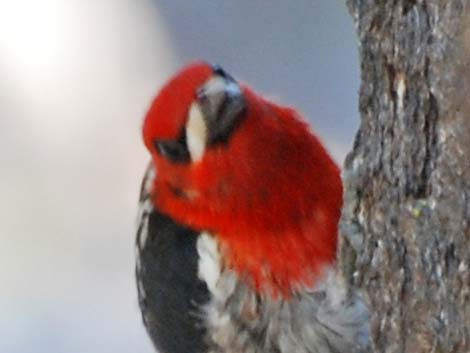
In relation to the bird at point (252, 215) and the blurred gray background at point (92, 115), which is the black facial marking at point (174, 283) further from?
the blurred gray background at point (92, 115)

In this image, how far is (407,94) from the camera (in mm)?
1767

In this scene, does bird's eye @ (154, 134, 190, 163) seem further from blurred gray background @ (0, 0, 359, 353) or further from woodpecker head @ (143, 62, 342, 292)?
blurred gray background @ (0, 0, 359, 353)

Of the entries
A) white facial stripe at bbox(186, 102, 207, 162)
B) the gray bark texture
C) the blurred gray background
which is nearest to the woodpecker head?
white facial stripe at bbox(186, 102, 207, 162)

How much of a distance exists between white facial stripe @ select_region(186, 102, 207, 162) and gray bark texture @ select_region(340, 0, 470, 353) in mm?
274

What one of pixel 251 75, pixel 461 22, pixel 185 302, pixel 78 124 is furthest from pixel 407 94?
pixel 78 124

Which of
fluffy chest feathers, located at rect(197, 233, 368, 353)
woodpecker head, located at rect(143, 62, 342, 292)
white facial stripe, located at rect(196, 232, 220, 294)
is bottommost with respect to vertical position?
fluffy chest feathers, located at rect(197, 233, 368, 353)

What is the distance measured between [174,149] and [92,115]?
247cm

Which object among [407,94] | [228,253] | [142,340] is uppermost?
[407,94]

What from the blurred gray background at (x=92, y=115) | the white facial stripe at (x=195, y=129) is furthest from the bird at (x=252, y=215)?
the blurred gray background at (x=92, y=115)

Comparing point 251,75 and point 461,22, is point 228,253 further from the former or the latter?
point 251,75

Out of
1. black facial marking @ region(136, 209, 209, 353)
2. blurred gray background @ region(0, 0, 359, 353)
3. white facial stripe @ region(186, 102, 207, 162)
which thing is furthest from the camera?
blurred gray background @ region(0, 0, 359, 353)

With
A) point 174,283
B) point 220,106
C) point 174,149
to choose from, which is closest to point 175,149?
point 174,149

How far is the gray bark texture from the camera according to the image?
167 centimetres

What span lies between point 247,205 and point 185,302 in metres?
0.23
